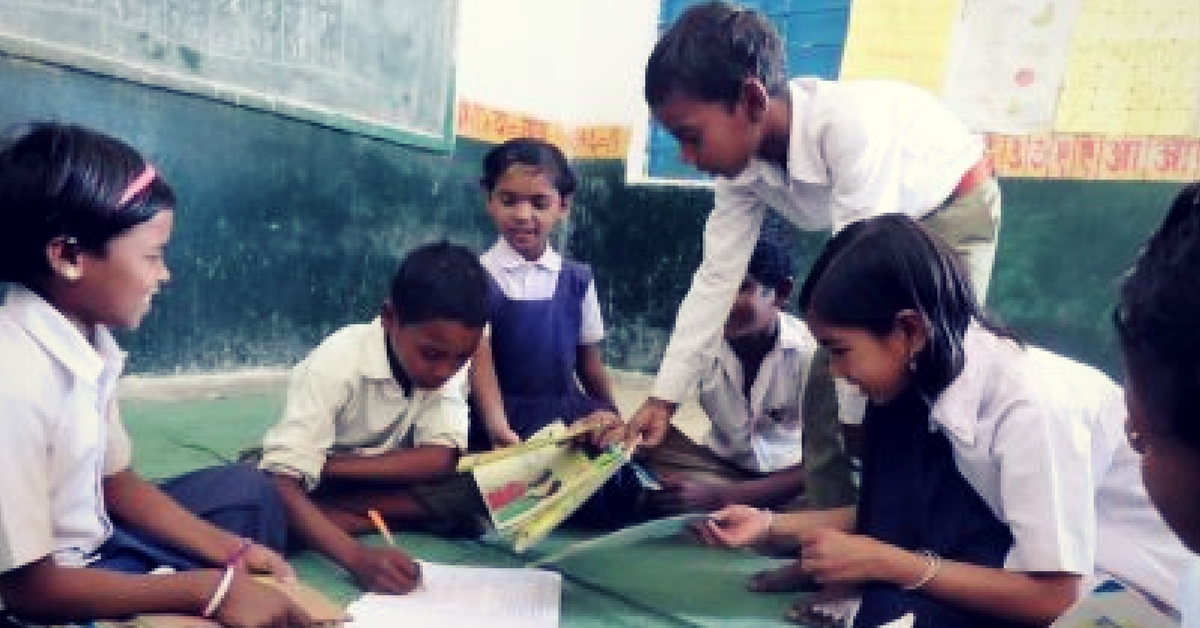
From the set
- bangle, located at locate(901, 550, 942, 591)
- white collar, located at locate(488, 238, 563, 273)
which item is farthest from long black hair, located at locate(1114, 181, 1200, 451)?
white collar, located at locate(488, 238, 563, 273)

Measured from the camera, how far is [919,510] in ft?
3.71

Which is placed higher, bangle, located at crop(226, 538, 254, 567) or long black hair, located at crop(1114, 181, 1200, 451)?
long black hair, located at crop(1114, 181, 1200, 451)

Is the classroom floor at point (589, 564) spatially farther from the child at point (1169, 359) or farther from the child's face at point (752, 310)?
the child at point (1169, 359)

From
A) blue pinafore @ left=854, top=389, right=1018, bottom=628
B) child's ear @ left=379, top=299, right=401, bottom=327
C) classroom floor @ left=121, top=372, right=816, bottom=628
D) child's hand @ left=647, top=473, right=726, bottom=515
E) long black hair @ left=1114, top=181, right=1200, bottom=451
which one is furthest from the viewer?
child's hand @ left=647, top=473, right=726, bottom=515

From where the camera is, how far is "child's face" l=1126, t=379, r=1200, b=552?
1.86 feet

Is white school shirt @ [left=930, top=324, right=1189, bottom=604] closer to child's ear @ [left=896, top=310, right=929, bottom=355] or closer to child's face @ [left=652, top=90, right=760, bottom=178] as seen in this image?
child's ear @ [left=896, top=310, right=929, bottom=355]

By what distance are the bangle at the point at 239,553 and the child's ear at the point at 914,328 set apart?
753mm

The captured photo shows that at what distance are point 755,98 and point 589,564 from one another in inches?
Result: 28.6

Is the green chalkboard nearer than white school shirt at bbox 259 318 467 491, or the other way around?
white school shirt at bbox 259 318 467 491

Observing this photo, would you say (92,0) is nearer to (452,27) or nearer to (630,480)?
(452,27)

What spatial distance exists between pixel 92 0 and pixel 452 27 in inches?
42.5

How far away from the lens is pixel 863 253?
3.49ft

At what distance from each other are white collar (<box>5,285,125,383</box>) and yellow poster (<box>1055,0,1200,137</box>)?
7.41 ft

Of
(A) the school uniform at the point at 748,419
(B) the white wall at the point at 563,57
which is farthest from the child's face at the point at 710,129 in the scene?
(B) the white wall at the point at 563,57
